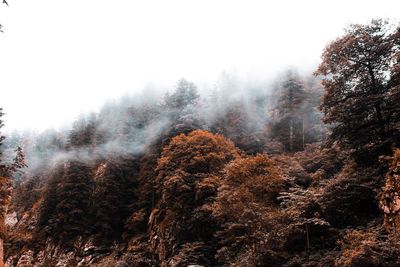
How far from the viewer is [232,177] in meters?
23.9

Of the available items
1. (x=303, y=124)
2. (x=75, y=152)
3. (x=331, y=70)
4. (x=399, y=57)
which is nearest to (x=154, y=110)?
(x=75, y=152)

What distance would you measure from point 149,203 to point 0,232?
27.0 meters

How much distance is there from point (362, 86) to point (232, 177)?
10268 millimetres

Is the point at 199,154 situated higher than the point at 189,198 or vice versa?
the point at 199,154

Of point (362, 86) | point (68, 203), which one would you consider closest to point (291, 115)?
point (362, 86)

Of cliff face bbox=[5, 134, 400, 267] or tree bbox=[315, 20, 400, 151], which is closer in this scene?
cliff face bbox=[5, 134, 400, 267]

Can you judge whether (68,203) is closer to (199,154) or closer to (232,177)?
(199,154)

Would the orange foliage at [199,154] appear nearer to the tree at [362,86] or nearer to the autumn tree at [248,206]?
the autumn tree at [248,206]

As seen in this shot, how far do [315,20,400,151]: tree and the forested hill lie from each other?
2.8 inches

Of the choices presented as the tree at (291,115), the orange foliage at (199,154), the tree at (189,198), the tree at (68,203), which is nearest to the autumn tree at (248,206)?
the tree at (189,198)

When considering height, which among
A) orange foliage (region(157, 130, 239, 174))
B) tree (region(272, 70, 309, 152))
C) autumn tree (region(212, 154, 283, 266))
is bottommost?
autumn tree (region(212, 154, 283, 266))

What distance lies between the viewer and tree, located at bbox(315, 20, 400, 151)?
20.1 m

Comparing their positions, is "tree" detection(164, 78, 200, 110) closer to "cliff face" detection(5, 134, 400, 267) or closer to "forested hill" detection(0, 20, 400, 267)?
"forested hill" detection(0, 20, 400, 267)

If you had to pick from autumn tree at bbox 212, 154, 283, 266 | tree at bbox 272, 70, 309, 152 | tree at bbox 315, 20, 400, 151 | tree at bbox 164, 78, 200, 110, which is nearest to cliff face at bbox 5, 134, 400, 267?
autumn tree at bbox 212, 154, 283, 266
